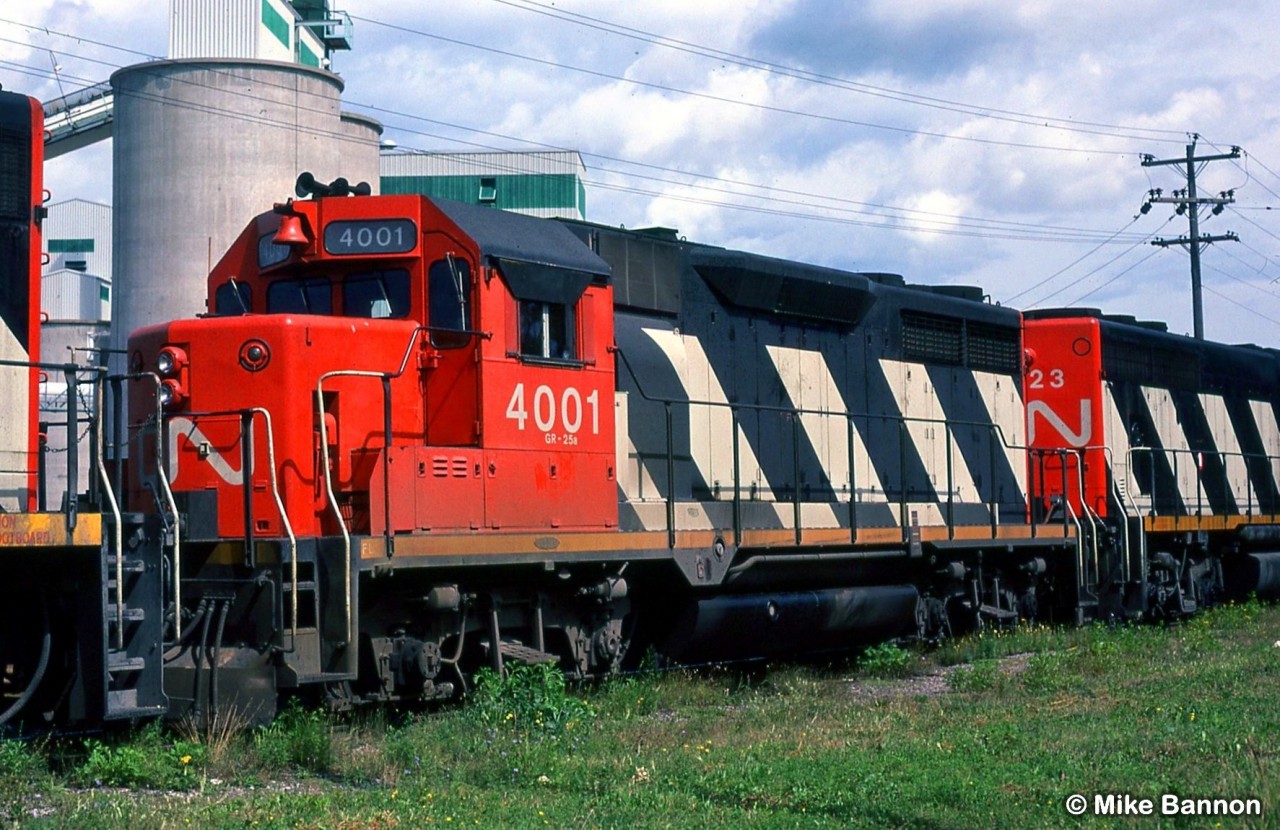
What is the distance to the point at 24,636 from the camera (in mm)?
7129

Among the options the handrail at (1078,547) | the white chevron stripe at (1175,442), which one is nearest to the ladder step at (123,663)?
the handrail at (1078,547)

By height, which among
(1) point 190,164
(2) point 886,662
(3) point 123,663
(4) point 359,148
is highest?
(4) point 359,148

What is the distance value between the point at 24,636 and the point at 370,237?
129 inches

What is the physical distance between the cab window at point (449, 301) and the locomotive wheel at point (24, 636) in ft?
9.66

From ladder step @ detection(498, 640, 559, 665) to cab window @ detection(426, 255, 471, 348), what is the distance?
1997 mm

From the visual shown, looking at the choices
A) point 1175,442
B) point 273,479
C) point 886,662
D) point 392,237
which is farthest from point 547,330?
point 1175,442

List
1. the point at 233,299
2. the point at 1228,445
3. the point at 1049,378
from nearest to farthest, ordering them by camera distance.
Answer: the point at 233,299
the point at 1049,378
the point at 1228,445

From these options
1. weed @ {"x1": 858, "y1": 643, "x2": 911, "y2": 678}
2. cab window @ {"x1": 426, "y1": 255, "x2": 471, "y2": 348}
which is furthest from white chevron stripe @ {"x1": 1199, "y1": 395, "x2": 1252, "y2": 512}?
cab window @ {"x1": 426, "y1": 255, "x2": 471, "y2": 348}

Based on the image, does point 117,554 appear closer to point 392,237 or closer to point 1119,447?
point 392,237

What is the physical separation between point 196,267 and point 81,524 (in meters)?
24.3

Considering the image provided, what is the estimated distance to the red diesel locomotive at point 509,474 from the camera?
7.79 m

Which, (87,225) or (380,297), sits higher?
(87,225)

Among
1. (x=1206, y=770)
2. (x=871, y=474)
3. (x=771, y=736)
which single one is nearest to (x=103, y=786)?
(x=771, y=736)

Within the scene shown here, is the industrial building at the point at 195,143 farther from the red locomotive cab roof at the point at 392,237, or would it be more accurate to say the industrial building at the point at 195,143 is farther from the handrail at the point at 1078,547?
the red locomotive cab roof at the point at 392,237
